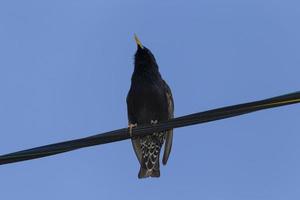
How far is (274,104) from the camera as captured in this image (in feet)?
13.1

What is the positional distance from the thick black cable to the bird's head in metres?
3.26

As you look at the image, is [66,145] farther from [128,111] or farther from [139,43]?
[139,43]

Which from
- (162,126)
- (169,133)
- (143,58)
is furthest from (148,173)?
(162,126)

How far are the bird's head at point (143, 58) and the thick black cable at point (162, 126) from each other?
3259 mm

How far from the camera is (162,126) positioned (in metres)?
A: 4.58

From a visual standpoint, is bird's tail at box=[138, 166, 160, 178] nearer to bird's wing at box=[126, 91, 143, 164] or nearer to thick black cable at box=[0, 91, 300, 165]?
bird's wing at box=[126, 91, 143, 164]

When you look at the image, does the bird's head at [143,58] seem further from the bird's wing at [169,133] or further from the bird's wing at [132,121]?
the bird's wing at [132,121]

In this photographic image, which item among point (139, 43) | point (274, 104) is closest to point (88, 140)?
point (274, 104)

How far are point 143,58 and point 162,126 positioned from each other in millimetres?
3437

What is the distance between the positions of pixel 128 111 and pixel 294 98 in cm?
399

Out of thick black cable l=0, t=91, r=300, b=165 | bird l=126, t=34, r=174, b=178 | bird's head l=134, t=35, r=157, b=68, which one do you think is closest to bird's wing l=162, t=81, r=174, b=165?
bird l=126, t=34, r=174, b=178

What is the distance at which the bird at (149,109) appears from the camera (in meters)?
7.51

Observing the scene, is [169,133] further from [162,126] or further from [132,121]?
[162,126]

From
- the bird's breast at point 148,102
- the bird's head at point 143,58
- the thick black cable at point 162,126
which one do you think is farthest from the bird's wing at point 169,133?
the thick black cable at point 162,126
